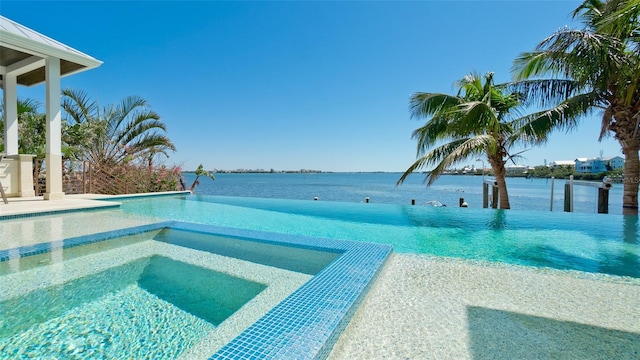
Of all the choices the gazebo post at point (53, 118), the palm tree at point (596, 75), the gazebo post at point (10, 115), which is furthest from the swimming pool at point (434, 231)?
the gazebo post at point (10, 115)

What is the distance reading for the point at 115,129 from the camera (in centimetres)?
1249

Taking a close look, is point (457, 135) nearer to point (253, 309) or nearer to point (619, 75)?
point (619, 75)

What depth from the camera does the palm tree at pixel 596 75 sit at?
20.6ft

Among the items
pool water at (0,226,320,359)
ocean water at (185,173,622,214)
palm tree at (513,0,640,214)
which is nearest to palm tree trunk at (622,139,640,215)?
palm tree at (513,0,640,214)

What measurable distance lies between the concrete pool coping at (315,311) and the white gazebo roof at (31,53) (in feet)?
18.1

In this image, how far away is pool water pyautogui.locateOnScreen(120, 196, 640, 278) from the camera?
172 inches

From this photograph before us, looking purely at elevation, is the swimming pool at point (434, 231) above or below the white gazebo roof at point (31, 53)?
below

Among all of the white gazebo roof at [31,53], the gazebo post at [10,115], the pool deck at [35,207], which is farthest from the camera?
the gazebo post at [10,115]

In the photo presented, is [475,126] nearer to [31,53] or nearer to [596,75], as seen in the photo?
[596,75]

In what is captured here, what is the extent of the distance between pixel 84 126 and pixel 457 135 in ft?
47.1

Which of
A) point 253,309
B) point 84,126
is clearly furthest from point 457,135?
point 84,126

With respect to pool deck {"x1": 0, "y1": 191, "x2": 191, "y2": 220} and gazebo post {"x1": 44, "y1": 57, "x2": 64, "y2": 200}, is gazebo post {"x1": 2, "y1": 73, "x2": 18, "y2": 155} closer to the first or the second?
pool deck {"x1": 0, "y1": 191, "x2": 191, "y2": 220}

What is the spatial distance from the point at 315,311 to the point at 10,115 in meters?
11.4

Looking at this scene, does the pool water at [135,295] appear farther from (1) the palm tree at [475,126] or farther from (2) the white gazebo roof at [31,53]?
(1) the palm tree at [475,126]
